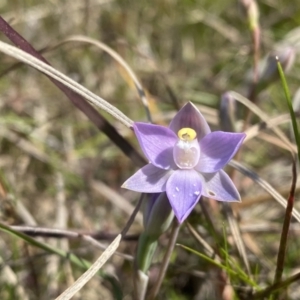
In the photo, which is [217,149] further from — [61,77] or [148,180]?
[61,77]

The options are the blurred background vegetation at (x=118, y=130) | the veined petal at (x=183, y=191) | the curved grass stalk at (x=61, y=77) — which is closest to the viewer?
the veined petal at (x=183, y=191)

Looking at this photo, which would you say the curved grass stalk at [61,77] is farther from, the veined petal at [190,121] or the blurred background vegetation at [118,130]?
the blurred background vegetation at [118,130]

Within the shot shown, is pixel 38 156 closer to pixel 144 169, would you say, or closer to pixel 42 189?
pixel 42 189

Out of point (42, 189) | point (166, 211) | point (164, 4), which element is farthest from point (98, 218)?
point (164, 4)

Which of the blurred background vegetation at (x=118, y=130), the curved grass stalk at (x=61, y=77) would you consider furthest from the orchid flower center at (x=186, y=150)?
the blurred background vegetation at (x=118, y=130)

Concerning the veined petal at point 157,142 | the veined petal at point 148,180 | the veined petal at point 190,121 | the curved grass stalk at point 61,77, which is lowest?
the veined petal at point 148,180

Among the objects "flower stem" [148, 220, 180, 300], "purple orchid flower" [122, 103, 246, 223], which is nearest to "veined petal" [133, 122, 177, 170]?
"purple orchid flower" [122, 103, 246, 223]

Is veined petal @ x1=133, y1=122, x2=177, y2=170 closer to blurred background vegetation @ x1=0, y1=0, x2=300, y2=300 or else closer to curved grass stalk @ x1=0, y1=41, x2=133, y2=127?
curved grass stalk @ x1=0, y1=41, x2=133, y2=127
